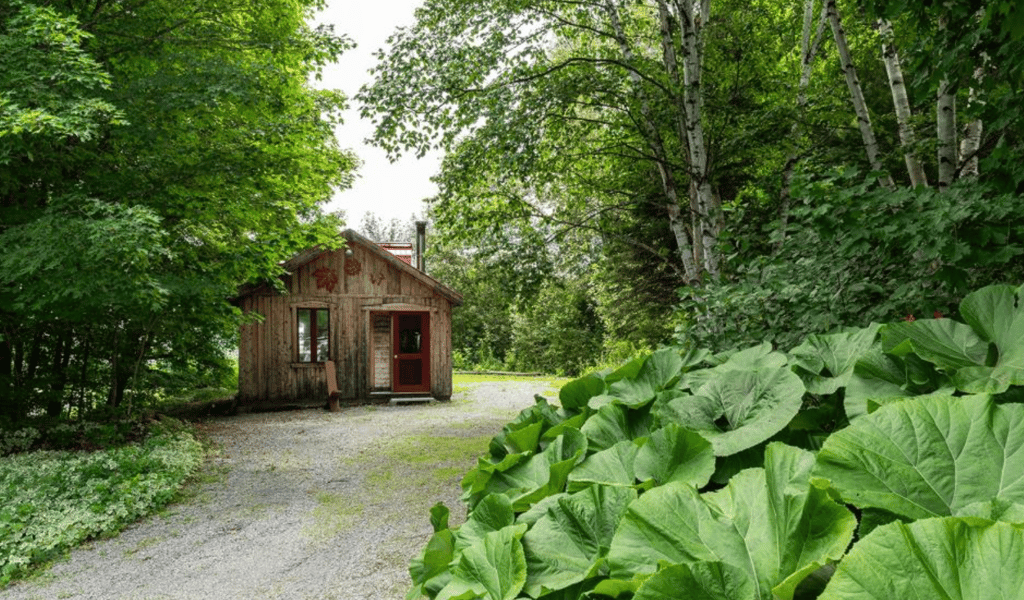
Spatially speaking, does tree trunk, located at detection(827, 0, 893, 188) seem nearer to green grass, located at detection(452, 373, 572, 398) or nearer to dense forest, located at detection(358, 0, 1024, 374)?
dense forest, located at detection(358, 0, 1024, 374)

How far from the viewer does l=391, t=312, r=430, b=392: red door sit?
15.2 metres

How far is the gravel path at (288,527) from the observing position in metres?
4.20

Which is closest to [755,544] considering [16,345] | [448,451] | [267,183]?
[448,451]

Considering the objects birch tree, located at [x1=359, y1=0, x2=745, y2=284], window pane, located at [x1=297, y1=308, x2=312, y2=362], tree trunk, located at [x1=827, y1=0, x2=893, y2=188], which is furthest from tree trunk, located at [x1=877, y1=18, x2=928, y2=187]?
window pane, located at [x1=297, y1=308, x2=312, y2=362]

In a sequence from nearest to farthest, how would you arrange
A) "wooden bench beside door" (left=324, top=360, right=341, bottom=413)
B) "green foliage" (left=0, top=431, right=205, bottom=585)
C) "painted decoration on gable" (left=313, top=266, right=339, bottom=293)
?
"green foliage" (left=0, top=431, right=205, bottom=585), "wooden bench beside door" (left=324, top=360, right=341, bottom=413), "painted decoration on gable" (left=313, top=266, right=339, bottom=293)

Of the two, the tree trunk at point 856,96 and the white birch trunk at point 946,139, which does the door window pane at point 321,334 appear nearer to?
the tree trunk at point 856,96

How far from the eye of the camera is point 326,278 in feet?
47.6

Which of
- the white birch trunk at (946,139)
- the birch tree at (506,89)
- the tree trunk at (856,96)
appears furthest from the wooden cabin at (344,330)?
the white birch trunk at (946,139)

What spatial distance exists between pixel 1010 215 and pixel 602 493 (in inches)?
102

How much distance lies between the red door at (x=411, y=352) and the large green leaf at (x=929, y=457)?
14701 mm

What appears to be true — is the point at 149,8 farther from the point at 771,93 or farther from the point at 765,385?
the point at 765,385

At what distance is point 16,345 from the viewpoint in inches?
355

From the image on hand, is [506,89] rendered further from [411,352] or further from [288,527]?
[411,352]

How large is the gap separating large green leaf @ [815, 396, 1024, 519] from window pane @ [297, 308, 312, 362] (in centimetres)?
1482
